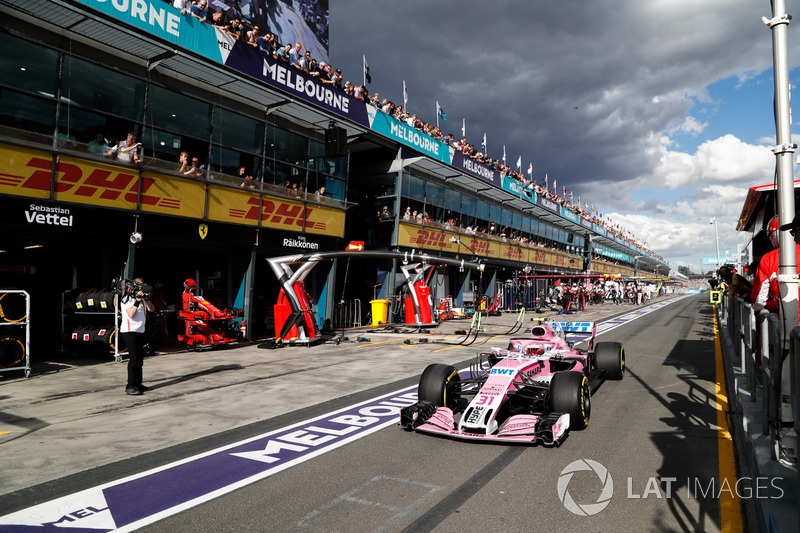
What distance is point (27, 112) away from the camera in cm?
1144

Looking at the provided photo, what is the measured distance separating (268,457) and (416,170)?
21.4 meters

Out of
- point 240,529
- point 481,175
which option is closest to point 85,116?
point 240,529

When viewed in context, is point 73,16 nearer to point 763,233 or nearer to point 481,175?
point 763,233

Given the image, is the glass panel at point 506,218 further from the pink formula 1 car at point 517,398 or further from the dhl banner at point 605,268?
the dhl banner at point 605,268

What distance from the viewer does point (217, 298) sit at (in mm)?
17969

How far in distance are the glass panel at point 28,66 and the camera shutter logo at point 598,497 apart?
13708 mm

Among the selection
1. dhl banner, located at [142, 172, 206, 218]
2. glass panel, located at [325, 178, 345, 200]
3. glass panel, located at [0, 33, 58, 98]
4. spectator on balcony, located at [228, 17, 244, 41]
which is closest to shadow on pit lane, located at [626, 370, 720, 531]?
dhl banner, located at [142, 172, 206, 218]

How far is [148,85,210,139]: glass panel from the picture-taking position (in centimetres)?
1426

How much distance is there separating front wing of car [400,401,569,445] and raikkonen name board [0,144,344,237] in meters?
10.6

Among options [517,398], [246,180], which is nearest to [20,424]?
[517,398]

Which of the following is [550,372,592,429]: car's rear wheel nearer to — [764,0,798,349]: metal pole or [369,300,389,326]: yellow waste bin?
[764,0,798,349]: metal pole

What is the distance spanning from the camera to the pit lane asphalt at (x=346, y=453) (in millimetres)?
4070

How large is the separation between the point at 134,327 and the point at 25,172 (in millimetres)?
5915

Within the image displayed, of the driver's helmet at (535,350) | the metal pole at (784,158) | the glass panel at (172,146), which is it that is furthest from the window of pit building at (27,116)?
the metal pole at (784,158)
